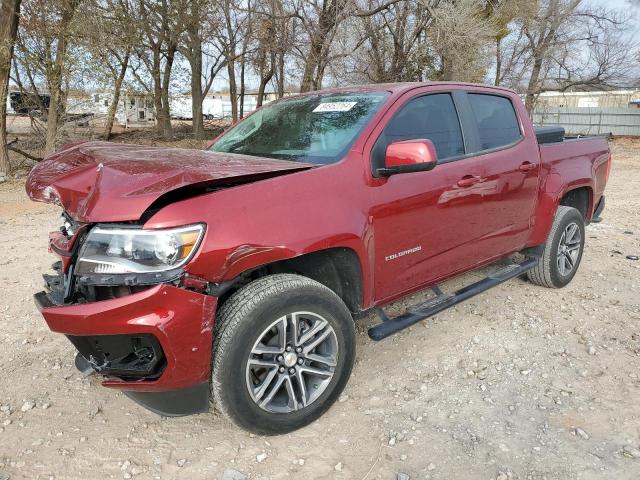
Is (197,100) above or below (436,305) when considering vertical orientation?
above

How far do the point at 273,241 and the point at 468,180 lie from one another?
5.52 ft

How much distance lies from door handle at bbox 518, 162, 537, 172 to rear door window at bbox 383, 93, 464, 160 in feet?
2.31

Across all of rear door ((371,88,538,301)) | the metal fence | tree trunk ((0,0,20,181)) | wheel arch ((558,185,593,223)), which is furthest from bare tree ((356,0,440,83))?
rear door ((371,88,538,301))

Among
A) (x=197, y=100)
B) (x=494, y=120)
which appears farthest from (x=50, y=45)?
(x=494, y=120)

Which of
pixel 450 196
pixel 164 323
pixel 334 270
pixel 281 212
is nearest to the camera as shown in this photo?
pixel 164 323

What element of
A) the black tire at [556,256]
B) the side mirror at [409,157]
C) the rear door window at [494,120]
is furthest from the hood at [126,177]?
the black tire at [556,256]

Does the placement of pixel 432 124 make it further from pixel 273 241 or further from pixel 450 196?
pixel 273 241

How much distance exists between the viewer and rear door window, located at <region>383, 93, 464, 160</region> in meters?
3.28

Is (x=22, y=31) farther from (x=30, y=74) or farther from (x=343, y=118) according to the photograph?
(x=343, y=118)

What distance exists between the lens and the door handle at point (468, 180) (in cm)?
348

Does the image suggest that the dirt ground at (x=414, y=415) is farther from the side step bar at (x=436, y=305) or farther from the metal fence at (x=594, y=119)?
the metal fence at (x=594, y=119)

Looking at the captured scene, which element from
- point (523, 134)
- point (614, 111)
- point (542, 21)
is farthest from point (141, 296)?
point (614, 111)

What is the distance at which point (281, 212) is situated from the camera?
2541 mm

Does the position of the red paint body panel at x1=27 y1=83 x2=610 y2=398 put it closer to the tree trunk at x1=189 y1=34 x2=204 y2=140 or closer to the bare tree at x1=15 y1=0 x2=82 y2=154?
the bare tree at x1=15 y1=0 x2=82 y2=154
